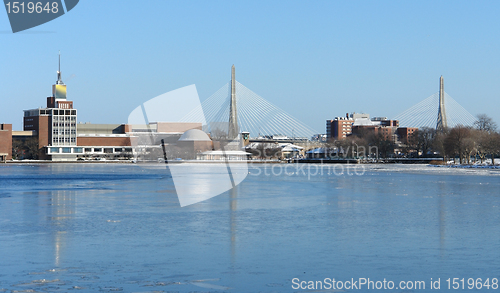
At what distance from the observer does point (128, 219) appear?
16703mm

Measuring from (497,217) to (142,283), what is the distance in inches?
499

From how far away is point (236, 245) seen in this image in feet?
40.3

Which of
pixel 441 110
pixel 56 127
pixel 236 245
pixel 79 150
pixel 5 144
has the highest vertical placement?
pixel 441 110

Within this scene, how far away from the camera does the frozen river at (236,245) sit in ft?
30.2

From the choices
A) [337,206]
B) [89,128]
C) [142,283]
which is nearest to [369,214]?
[337,206]

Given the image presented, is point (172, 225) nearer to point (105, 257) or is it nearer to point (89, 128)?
point (105, 257)

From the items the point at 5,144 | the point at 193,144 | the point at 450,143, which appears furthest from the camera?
the point at 193,144

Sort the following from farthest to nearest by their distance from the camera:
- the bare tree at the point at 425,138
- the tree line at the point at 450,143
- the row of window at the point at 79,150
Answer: the row of window at the point at 79,150, the bare tree at the point at 425,138, the tree line at the point at 450,143

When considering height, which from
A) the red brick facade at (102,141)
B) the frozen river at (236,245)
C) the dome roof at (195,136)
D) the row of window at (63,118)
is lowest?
the frozen river at (236,245)

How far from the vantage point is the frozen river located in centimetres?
922

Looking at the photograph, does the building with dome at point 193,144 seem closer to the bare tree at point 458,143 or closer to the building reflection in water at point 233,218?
the bare tree at point 458,143

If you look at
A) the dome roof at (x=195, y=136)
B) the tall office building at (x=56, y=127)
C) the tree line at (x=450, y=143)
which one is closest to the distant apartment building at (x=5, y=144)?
the tall office building at (x=56, y=127)

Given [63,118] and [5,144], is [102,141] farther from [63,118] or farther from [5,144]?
[5,144]

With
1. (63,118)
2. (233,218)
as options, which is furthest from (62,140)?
(233,218)
